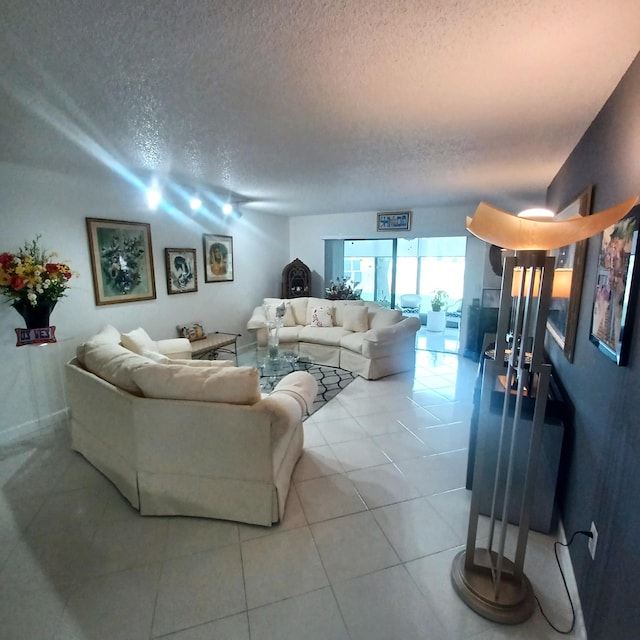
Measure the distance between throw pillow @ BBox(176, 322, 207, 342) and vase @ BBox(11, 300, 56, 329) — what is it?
1.67 meters

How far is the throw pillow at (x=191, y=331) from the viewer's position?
14.6 ft

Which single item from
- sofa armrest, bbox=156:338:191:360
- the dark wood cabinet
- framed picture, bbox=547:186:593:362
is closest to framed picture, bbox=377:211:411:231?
the dark wood cabinet

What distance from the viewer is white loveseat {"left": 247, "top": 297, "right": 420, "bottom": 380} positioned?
4.34m

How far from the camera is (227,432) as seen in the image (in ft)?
6.22

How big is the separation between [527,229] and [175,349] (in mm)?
3590

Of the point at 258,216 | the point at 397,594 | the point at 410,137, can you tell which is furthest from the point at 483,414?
the point at 258,216

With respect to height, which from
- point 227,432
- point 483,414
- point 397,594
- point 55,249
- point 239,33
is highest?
point 239,33

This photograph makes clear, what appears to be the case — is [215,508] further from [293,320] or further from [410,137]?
[293,320]

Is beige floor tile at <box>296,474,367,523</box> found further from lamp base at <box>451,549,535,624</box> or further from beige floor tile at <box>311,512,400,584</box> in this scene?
lamp base at <box>451,549,535,624</box>

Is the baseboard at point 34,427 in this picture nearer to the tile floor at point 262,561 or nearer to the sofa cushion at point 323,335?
the tile floor at point 262,561

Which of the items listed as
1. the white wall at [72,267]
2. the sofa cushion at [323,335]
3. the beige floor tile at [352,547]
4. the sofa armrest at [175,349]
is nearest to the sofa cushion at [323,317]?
the sofa cushion at [323,335]

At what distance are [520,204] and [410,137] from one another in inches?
131

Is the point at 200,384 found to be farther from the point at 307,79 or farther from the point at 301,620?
the point at 307,79

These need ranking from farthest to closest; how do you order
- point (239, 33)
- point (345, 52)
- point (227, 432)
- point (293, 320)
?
point (293, 320), point (227, 432), point (345, 52), point (239, 33)
